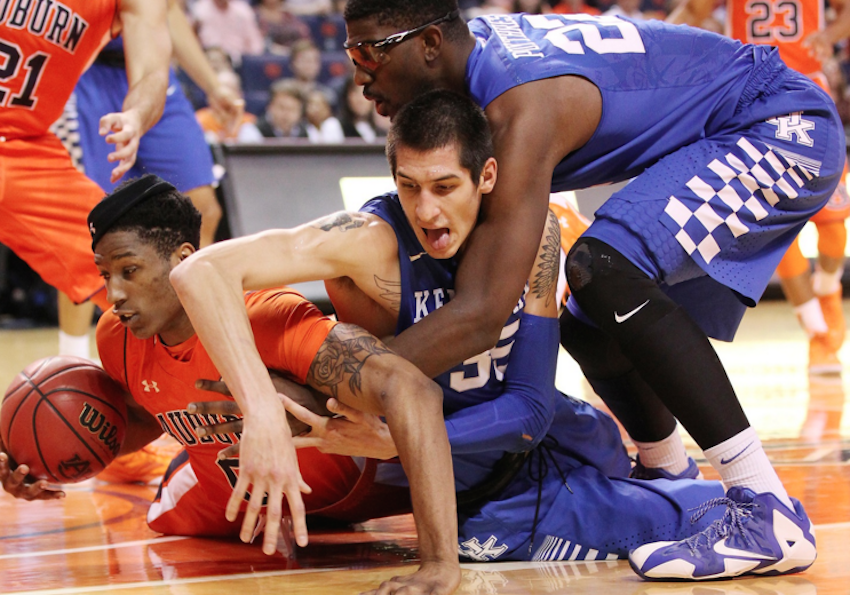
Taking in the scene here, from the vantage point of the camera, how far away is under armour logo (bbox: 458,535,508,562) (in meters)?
2.70

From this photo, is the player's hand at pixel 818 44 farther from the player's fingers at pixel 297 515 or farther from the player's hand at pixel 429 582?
the player's fingers at pixel 297 515

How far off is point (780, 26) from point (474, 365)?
14.6 feet

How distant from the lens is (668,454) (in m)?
3.20

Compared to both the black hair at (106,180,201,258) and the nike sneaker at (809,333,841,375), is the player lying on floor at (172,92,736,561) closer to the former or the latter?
the black hair at (106,180,201,258)

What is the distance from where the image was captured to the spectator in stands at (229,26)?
1012 centimetres

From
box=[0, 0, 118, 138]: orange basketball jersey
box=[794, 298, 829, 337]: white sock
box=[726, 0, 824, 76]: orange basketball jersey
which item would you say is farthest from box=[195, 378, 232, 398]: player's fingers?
box=[726, 0, 824, 76]: orange basketball jersey

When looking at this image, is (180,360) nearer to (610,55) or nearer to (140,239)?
(140,239)

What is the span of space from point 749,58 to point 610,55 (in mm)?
481

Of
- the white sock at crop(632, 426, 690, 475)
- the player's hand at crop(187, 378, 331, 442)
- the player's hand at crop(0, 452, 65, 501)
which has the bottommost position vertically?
the white sock at crop(632, 426, 690, 475)

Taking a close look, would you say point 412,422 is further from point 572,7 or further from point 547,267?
point 572,7

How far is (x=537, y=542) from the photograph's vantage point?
272 centimetres

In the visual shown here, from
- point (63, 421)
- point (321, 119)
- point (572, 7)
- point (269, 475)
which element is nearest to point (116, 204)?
point (63, 421)

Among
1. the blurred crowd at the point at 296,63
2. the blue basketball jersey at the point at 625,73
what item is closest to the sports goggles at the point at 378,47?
the blue basketball jersey at the point at 625,73

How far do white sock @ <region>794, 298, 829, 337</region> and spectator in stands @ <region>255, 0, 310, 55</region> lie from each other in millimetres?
6479
